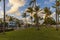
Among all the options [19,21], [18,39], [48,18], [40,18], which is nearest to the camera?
[18,39]

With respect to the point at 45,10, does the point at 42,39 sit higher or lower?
lower

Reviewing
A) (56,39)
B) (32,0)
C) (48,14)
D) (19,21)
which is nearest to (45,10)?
(48,14)

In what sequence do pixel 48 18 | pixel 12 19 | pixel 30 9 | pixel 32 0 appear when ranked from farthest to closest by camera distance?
pixel 12 19 < pixel 48 18 < pixel 30 9 < pixel 32 0

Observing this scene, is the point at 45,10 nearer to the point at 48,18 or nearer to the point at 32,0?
the point at 48,18

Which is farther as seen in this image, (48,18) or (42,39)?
(48,18)

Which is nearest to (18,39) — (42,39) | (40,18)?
(42,39)

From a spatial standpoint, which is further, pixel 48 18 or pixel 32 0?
pixel 48 18

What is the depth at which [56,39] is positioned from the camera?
36812mm

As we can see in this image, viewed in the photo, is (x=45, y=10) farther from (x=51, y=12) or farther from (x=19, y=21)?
(x=19, y=21)

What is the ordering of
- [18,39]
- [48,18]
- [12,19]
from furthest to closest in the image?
[12,19] → [48,18] → [18,39]

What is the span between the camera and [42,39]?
120 ft

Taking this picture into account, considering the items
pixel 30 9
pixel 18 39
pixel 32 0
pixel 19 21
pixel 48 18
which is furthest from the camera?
pixel 19 21

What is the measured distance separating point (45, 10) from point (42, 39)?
3728 cm

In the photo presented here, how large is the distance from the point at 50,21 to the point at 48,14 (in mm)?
4756
